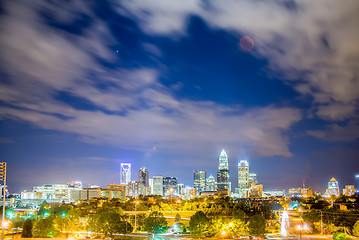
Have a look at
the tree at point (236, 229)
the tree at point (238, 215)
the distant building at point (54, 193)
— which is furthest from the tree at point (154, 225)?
the distant building at point (54, 193)

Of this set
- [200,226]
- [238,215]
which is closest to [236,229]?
[200,226]

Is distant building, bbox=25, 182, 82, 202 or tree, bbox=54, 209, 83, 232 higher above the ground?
tree, bbox=54, 209, 83, 232

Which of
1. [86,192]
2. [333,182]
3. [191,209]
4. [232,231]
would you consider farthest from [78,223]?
[333,182]

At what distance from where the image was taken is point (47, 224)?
110 ft

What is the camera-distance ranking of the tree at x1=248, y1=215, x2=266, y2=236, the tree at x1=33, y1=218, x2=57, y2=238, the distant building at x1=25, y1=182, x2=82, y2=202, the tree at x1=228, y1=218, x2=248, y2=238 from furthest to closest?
1. the distant building at x1=25, y1=182, x2=82, y2=202
2. the tree at x1=248, y1=215, x2=266, y2=236
3. the tree at x1=228, y1=218, x2=248, y2=238
4. the tree at x1=33, y1=218, x2=57, y2=238

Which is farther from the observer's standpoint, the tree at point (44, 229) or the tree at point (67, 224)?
the tree at point (67, 224)

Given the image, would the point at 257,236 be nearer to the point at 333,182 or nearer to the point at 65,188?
the point at 65,188

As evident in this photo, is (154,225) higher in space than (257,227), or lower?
higher

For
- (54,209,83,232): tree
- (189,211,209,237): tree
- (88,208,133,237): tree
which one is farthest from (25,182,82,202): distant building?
(189,211,209,237): tree

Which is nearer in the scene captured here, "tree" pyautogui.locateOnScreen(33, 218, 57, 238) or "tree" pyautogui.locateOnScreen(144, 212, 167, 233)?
"tree" pyautogui.locateOnScreen(33, 218, 57, 238)

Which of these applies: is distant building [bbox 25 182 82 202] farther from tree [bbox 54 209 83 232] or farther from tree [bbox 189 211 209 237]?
tree [bbox 189 211 209 237]

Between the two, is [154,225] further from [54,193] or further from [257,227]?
[54,193]

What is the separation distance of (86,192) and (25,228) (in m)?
130

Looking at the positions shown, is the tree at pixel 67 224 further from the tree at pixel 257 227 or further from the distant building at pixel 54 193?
the distant building at pixel 54 193
